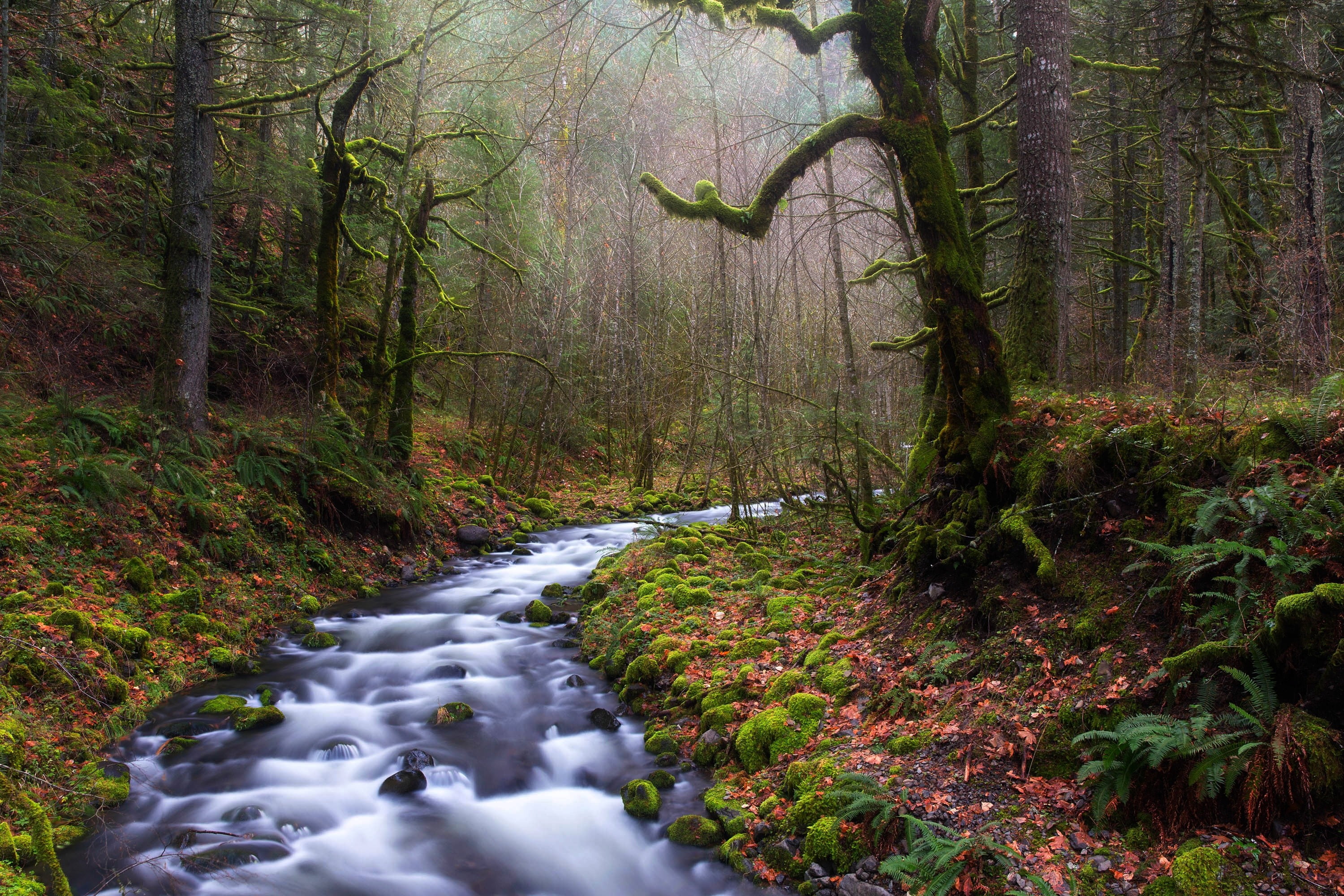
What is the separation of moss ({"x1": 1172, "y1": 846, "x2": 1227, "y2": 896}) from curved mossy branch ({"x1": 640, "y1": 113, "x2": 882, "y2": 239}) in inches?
195

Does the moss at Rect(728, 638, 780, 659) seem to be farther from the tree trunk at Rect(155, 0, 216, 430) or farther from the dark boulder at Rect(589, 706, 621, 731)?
the tree trunk at Rect(155, 0, 216, 430)

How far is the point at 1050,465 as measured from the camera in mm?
5160

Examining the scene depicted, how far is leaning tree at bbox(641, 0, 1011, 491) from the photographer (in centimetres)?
573

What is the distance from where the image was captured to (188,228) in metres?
8.39

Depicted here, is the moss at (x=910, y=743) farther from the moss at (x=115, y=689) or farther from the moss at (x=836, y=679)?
the moss at (x=115, y=689)

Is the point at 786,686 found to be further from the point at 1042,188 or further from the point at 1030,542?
the point at 1042,188

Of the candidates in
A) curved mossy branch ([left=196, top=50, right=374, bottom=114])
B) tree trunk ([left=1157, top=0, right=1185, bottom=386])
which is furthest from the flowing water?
tree trunk ([left=1157, top=0, right=1185, bottom=386])

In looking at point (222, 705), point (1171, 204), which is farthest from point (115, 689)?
point (1171, 204)

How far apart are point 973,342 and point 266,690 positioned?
6951 millimetres

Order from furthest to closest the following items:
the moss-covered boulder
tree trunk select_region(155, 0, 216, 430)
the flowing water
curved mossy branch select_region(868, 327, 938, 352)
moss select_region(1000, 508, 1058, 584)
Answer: tree trunk select_region(155, 0, 216, 430) → curved mossy branch select_region(868, 327, 938, 352) → the moss-covered boulder → moss select_region(1000, 508, 1058, 584) → the flowing water

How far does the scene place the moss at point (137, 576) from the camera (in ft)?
21.4

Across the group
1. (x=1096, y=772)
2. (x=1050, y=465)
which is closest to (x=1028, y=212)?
(x=1050, y=465)

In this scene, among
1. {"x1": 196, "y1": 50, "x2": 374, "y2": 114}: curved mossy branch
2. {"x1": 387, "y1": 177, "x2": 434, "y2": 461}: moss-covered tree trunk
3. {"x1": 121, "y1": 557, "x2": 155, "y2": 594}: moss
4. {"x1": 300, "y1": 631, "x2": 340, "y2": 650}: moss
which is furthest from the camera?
{"x1": 387, "y1": 177, "x2": 434, "y2": 461}: moss-covered tree trunk

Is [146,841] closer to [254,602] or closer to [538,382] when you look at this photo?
[254,602]
